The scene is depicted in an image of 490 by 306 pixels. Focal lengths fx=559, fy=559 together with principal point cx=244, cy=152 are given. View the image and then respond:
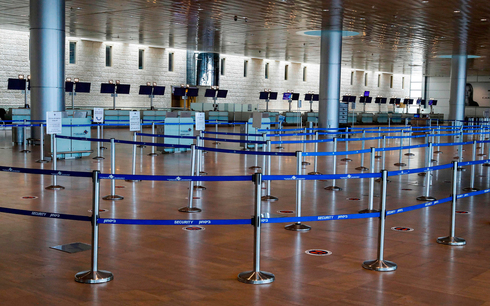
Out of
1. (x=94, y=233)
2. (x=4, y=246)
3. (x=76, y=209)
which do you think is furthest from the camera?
(x=76, y=209)

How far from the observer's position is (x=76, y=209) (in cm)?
894

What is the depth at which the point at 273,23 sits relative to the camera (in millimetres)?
26453

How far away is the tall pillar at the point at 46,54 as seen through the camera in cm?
1731

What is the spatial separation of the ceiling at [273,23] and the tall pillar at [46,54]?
4.01 metres

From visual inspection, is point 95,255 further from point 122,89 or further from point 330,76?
point 122,89

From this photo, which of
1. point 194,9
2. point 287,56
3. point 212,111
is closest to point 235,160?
point 194,9

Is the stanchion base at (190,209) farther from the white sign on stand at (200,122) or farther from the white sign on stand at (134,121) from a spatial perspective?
the white sign on stand at (200,122)

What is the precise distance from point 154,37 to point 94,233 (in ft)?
98.5

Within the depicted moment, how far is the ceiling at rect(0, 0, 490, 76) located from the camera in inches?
822

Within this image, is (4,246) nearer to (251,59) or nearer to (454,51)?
(454,51)

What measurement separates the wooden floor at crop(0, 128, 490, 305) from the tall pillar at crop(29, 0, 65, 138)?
7.16m

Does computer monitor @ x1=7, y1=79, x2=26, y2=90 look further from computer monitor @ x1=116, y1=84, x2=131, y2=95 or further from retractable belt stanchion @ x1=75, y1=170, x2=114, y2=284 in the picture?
retractable belt stanchion @ x1=75, y1=170, x2=114, y2=284

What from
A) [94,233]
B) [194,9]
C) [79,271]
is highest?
[194,9]

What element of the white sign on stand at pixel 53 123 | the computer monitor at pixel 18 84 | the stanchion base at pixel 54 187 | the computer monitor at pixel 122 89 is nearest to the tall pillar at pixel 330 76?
the computer monitor at pixel 122 89
